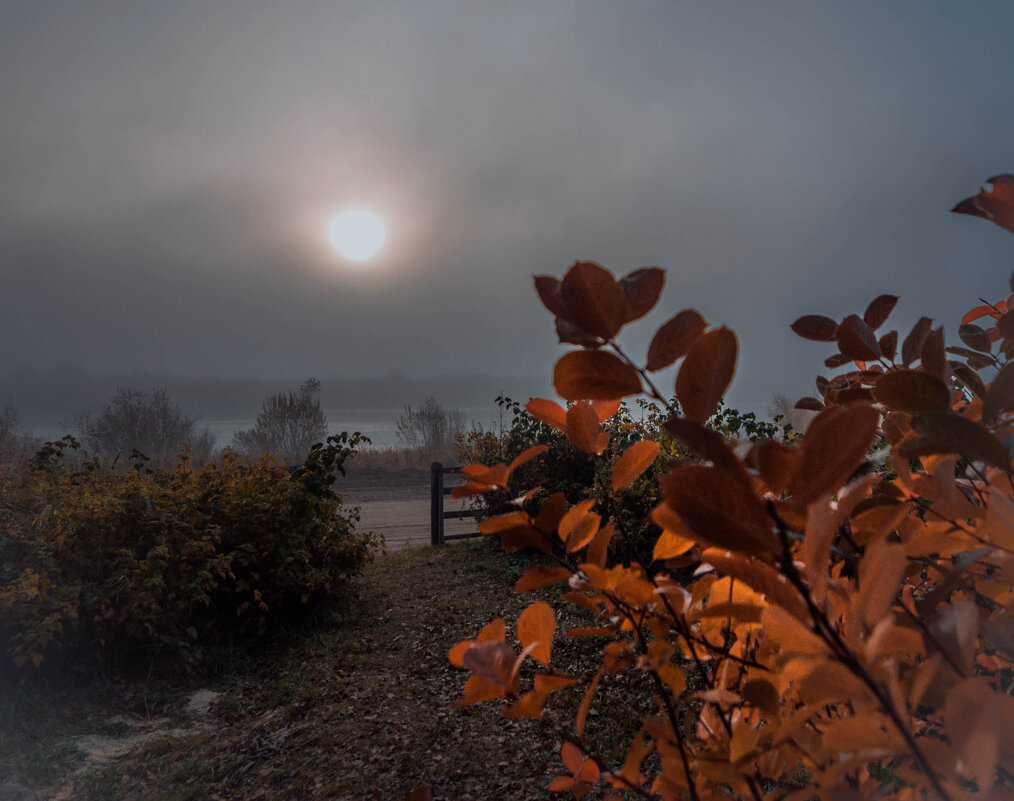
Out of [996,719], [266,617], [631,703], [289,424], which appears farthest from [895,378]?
[289,424]

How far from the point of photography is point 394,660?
4.20 m

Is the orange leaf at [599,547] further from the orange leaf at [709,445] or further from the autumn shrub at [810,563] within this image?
the orange leaf at [709,445]

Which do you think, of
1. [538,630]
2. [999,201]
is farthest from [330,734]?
[999,201]

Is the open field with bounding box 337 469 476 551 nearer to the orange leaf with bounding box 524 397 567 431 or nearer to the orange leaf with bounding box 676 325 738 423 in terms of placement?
the orange leaf with bounding box 524 397 567 431

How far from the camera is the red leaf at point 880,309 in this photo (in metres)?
0.70

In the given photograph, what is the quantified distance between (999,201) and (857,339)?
174 millimetres

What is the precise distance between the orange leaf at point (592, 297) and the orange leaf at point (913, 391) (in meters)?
0.18

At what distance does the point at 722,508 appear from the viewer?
318 millimetres

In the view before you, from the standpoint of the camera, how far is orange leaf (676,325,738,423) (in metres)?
0.38

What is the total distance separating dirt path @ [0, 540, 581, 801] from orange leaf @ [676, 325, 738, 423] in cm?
275

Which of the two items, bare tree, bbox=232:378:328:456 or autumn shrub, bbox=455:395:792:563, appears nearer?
autumn shrub, bbox=455:395:792:563

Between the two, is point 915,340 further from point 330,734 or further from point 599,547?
point 330,734

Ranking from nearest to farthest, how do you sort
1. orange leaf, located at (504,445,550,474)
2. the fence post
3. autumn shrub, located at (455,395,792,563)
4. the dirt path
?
orange leaf, located at (504,445,550,474) → the dirt path → autumn shrub, located at (455,395,792,563) → the fence post

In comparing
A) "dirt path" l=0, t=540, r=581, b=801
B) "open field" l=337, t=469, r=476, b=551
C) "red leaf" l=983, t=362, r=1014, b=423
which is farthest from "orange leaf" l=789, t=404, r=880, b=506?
"open field" l=337, t=469, r=476, b=551
